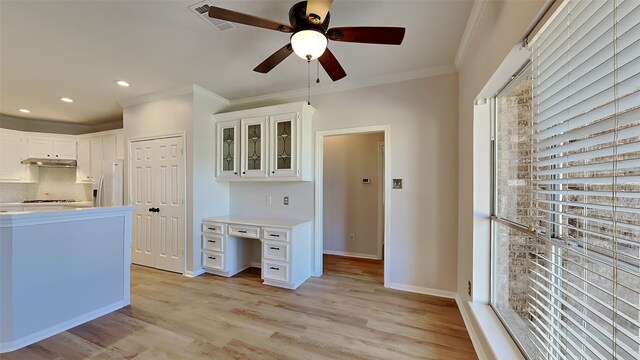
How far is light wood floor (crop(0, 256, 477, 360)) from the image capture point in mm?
1857

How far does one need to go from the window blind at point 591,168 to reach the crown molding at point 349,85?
1621 millimetres

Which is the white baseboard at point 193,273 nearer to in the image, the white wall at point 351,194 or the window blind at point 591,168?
the white wall at point 351,194

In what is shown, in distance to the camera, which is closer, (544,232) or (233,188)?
(544,232)

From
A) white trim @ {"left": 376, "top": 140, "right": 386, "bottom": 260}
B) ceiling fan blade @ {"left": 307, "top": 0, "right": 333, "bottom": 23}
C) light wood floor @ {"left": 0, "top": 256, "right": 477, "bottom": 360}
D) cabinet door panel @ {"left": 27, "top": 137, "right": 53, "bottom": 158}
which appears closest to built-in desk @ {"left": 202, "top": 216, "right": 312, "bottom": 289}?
light wood floor @ {"left": 0, "top": 256, "right": 477, "bottom": 360}

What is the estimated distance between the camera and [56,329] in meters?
2.08

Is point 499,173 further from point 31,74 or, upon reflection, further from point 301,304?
point 31,74

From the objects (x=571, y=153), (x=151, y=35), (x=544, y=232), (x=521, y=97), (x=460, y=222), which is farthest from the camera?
(x=460, y=222)

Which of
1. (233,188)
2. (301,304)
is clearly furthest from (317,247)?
(233,188)

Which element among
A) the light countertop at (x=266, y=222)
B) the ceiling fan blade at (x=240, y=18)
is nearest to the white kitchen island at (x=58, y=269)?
the light countertop at (x=266, y=222)

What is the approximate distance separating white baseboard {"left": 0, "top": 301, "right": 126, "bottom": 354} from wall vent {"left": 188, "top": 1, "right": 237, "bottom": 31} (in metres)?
2.86

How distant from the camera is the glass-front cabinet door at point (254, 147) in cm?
337

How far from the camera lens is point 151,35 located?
2.21 m

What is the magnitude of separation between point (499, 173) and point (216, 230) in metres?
3.30

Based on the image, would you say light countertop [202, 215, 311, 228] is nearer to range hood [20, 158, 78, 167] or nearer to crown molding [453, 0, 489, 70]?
crown molding [453, 0, 489, 70]
